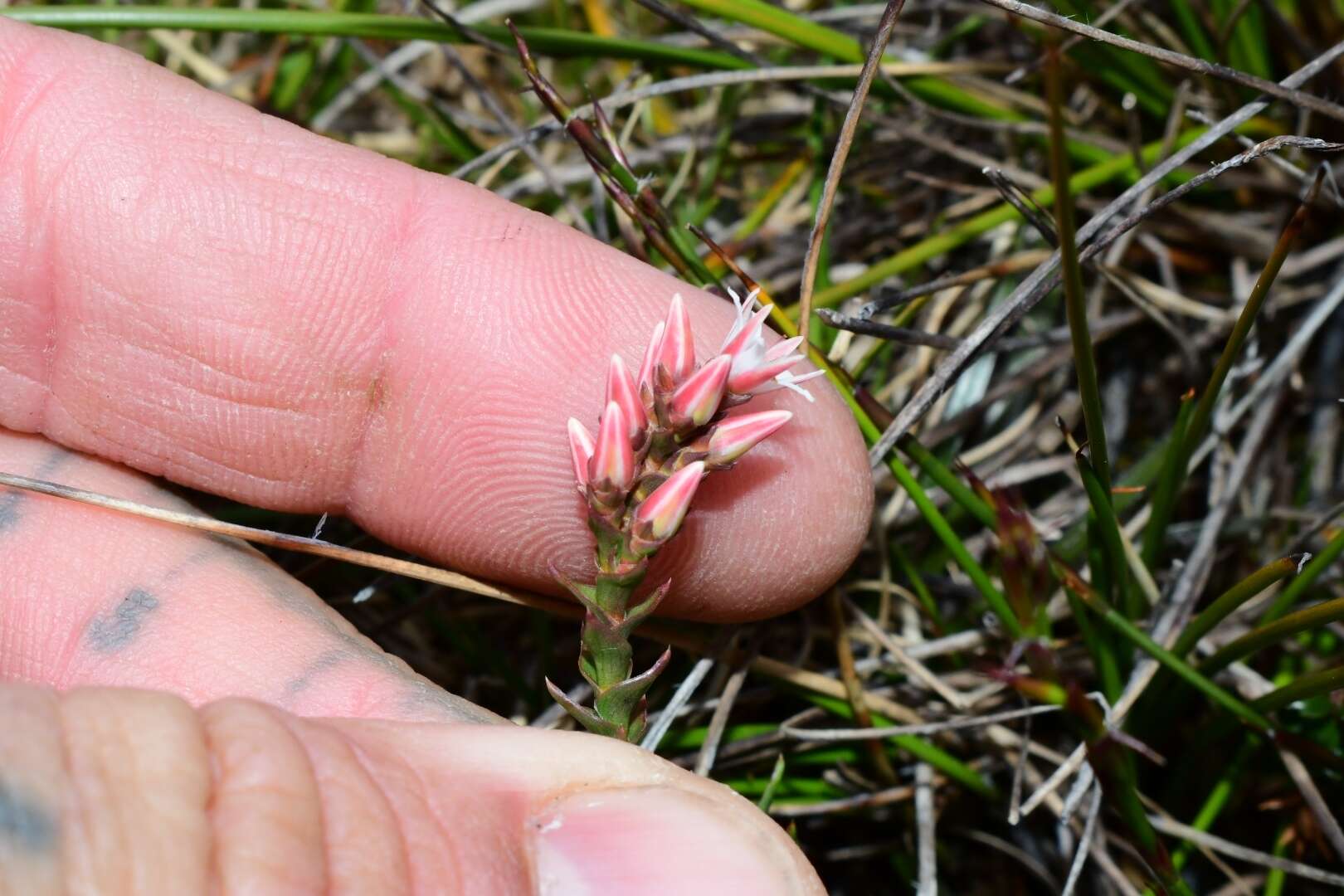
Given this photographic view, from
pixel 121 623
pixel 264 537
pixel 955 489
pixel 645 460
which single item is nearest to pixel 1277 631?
pixel 955 489

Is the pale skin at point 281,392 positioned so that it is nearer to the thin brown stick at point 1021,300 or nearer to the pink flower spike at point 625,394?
the thin brown stick at point 1021,300

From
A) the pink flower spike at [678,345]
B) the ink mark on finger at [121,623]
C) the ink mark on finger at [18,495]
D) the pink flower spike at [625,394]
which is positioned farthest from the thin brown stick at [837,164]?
the ink mark on finger at [18,495]

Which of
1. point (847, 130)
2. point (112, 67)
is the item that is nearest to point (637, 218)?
point (847, 130)

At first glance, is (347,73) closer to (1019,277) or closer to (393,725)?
(1019,277)

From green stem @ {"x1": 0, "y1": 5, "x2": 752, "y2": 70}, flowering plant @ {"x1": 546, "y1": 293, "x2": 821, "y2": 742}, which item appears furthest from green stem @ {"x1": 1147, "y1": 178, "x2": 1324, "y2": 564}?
green stem @ {"x1": 0, "y1": 5, "x2": 752, "y2": 70}

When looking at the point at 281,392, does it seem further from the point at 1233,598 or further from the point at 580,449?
the point at 1233,598

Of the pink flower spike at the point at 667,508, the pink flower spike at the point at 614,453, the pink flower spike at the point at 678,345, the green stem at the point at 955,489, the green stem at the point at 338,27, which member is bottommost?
the green stem at the point at 955,489

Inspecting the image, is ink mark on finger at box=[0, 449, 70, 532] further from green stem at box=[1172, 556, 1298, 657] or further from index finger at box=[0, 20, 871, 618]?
green stem at box=[1172, 556, 1298, 657]
